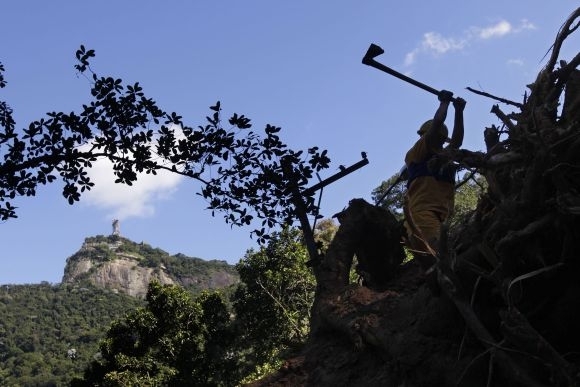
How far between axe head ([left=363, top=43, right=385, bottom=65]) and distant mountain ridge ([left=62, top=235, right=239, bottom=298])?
124m

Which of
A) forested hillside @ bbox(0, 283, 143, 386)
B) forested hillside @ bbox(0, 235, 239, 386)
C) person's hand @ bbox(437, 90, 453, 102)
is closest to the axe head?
person's hand @ bbox(437, 90, 453, 102)

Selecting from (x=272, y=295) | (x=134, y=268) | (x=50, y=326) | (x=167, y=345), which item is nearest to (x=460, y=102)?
(x=272, y=295)

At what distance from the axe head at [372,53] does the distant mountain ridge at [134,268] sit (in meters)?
124

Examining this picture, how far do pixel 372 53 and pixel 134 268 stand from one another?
15033 cm

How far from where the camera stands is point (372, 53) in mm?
4898

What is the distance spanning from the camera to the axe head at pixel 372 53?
485cm

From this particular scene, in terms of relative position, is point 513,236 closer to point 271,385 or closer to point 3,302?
point 271,385

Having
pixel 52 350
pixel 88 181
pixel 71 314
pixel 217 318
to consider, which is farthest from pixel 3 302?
pixel 88 181

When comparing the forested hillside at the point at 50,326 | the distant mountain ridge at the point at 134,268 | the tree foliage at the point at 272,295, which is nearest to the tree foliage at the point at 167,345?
the tree foliage at the point at 272,295

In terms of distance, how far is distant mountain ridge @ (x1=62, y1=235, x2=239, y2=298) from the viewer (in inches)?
5330

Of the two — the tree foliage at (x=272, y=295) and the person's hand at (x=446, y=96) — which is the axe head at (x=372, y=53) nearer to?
the person's hand at (x=446, y=96)

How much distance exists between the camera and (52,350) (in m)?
88.2

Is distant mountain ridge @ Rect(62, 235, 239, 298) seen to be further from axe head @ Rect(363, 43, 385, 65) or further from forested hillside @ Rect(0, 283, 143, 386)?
axe head @ Rect(363, 43, 385, 65)

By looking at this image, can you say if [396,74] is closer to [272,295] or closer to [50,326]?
[272,295]
